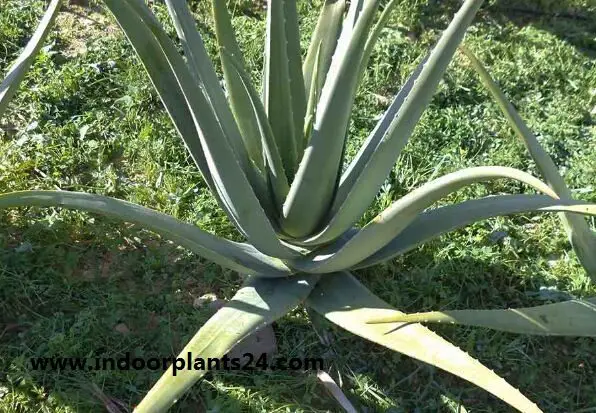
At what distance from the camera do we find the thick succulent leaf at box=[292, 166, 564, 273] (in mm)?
1360

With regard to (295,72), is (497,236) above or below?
below

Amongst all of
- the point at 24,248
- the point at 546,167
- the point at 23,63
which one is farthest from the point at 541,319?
the point at 24,248

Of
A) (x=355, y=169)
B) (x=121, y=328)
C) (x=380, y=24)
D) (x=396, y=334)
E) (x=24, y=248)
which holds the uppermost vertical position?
(x=380, y=24)

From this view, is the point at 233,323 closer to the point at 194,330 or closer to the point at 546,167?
the point at 194,330

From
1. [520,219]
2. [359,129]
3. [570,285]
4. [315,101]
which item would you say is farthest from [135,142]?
[570,285]

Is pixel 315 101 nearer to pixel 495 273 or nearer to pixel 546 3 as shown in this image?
pixel 495 273

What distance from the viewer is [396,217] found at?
1550mm

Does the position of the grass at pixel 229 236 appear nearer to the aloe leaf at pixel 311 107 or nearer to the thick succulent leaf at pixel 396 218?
the thick succulent leaf at pixel 396 218

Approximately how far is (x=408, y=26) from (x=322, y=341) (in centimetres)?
192

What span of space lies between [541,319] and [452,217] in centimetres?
37

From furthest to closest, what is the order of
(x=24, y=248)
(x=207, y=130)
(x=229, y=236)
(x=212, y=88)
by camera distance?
(x=229, y=236)
(x=24, y=248)
(x=212, y=88)
(x=207, y=130)

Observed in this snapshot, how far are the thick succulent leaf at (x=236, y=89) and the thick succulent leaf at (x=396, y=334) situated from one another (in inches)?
16.7

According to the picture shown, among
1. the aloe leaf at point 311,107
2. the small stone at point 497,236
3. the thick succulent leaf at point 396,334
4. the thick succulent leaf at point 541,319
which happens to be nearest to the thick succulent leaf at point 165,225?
the thick succulent leaf at point 396,334

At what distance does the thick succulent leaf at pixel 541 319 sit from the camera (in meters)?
1.43
